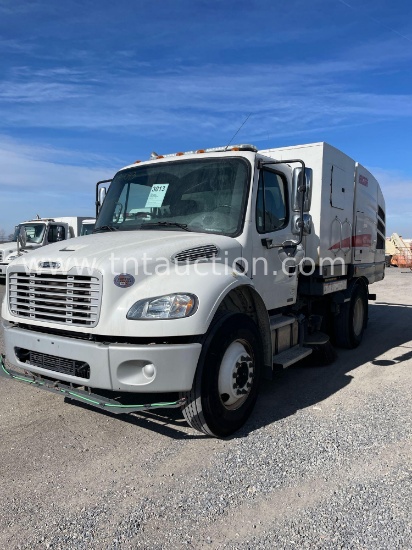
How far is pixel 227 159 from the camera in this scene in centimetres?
477

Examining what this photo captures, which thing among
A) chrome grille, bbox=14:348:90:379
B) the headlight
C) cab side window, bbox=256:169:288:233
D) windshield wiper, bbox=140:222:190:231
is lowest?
chrome grille, bbox=14:348:90:379

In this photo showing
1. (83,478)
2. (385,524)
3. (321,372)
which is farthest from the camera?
(321,372)

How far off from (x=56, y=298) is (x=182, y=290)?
107 centimetres

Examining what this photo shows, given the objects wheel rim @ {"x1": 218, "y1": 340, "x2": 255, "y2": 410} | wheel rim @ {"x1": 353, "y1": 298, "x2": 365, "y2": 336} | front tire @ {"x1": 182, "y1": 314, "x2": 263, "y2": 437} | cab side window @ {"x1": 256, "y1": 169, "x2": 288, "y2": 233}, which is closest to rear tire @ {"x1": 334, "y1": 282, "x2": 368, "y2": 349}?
wheel rim @ {"x1": 353, "y1": 298, "x2": 365, "y2": 336}

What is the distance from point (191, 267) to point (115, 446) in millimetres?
Answer: 1605

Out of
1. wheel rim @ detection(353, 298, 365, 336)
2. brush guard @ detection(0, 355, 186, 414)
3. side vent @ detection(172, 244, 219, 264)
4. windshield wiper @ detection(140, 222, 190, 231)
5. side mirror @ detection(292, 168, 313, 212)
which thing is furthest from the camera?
wheel rim @ detection(353, 298, 365, 336)

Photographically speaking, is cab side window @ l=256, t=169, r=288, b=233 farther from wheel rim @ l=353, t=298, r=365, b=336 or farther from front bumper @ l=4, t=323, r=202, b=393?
wheel rim @ l=353, t=298, r=365, b=336

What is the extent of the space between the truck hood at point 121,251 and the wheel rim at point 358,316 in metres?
4.02

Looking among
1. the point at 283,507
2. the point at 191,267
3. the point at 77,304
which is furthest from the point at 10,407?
the point at 283,507

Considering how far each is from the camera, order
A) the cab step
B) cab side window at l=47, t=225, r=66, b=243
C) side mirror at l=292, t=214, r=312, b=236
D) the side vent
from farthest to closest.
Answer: cab side window at l=47, t=225, r=66, b=243 < side mirror at l=292, t=214, r=312, b=236 < the cab step < the side vent

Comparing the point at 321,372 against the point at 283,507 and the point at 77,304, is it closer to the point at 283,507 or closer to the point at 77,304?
the point at 283,507

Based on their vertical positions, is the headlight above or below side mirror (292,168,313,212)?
below

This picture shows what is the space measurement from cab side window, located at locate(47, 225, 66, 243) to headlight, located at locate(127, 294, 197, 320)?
1330 centimetres

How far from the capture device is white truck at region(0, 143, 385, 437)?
3502 mm
